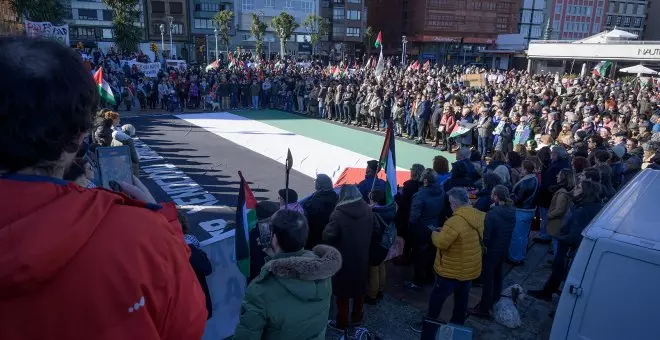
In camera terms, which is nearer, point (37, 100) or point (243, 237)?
point (37, 100)

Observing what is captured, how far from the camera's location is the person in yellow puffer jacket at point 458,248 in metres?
4.62

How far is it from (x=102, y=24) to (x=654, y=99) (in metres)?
72.6

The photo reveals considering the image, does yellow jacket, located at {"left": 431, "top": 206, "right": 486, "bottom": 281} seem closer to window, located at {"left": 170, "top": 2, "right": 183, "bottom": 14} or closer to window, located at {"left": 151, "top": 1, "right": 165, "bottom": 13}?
window, located at {"left": 151, "top": 1, "right": 165, "bottom": 13}

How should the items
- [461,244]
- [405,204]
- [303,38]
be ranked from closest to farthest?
[461,244], [405,204], [303,38]

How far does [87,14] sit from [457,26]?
61342mm

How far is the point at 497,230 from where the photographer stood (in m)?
5.18

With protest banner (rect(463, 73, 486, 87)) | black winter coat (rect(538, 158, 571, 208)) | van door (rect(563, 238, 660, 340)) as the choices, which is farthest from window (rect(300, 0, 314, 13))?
van door (rect(563, 238, 660, 340))

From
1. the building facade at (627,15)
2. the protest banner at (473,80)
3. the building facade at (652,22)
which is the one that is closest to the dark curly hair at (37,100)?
the protest banner at (473,80)

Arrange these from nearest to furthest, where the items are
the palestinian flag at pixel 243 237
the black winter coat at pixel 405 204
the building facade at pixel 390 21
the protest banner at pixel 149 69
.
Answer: the palestinian flag at pixel 243 237 < the black winter coat at pixel 405 204 < the protest banner at pixel 149 69 < the building facade at pixel 390 21

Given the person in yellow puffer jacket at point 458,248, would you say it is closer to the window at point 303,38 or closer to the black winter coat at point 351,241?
the black winter coat at point 351,241

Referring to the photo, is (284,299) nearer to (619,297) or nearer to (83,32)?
(619,297)

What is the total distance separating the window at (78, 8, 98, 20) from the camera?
66.9 meters

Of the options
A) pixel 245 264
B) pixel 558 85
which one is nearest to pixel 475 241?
pixel 245 264

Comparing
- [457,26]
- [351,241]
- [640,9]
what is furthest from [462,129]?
[640,9]
